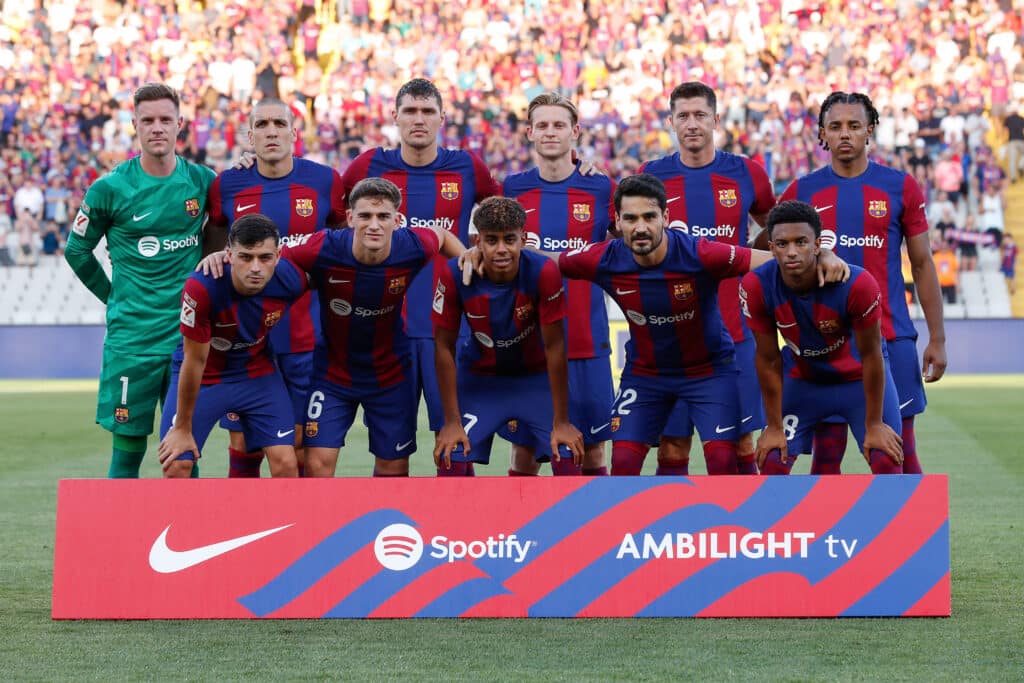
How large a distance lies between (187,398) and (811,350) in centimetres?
260

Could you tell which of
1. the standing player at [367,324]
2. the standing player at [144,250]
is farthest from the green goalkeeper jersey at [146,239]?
the standing player at [367,324]

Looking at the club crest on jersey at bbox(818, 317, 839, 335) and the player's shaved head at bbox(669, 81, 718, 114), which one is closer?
the club crest on jersey at bbox(818, 317, 839, 335)

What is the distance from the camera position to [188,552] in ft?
16.9

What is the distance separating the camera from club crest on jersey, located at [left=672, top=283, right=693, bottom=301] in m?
6.14

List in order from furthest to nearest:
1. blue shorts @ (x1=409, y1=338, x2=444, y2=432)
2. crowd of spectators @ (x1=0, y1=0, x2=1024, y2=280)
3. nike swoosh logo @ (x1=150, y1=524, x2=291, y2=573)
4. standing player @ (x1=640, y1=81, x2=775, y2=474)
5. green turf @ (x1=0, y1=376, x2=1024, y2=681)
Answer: crowd of spectators @ (x1=0, y1=0, x2=1024, y2=280) → standing player @ (x1=640, y1=81, x2=775, y2=474) → blue shorts @ (x1=409, y1=338, x2=444, y2=432) → nike swoosh logo @ (x1=150, y1=524, x2=291, y2=573) → green turf @ (x1=0, y1=376, x2=1024, y2=681)

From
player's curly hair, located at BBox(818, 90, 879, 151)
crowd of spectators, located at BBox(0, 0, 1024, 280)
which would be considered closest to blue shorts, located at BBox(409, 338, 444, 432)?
player's curly hair, located at BBox(818, 90, 879, 151)

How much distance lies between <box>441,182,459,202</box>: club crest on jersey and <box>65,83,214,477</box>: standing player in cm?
114

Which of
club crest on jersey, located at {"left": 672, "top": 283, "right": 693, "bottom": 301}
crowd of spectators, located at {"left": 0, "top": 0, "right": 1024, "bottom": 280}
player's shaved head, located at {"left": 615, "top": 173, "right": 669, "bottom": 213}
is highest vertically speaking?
crowd of spectators, located at {"left": 0, "top": 0, "right": 1024, "bottom": 280}

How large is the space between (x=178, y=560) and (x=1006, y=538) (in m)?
4.04

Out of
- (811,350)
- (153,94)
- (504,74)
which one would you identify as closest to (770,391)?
(811,350)

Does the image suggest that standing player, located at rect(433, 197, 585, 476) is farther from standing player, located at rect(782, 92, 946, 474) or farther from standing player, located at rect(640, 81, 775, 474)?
standing player, located at rect(782, 92, 946, 474)

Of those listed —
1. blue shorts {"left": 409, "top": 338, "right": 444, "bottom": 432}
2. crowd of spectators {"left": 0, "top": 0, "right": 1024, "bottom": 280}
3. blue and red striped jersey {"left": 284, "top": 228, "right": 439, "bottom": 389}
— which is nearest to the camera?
blue and red striped jersey {"left": 284, "top": 228, "right": 439, "bottom": 389}

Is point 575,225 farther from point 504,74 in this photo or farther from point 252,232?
point 504,74

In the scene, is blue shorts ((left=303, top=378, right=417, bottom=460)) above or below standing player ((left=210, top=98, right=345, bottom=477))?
below
